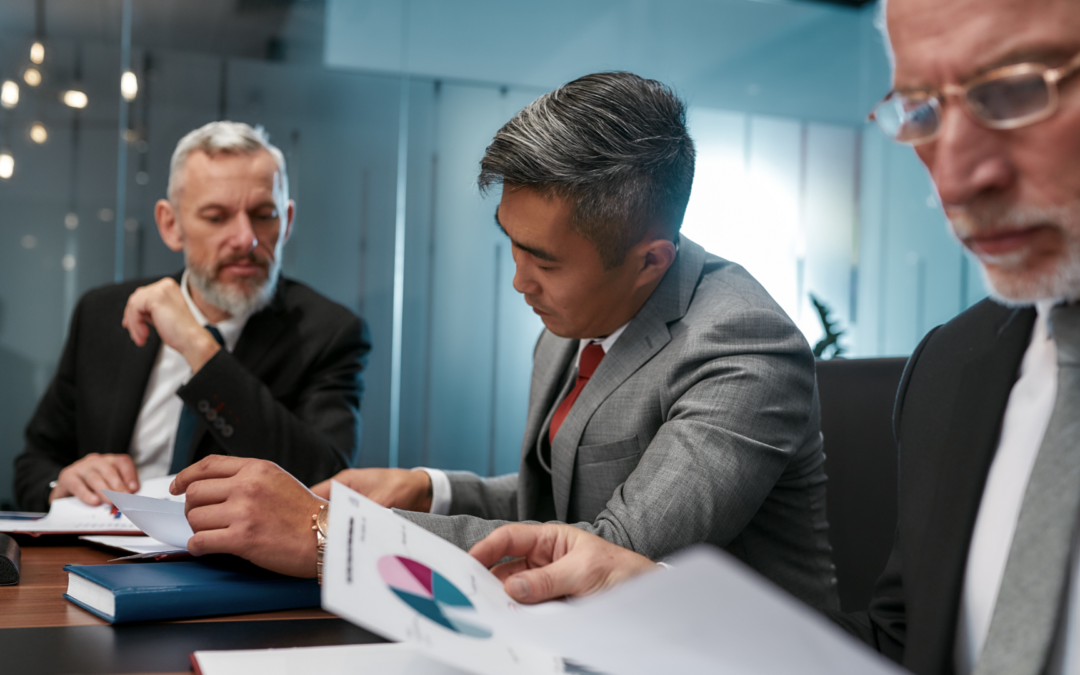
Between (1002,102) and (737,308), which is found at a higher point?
(1002,102)

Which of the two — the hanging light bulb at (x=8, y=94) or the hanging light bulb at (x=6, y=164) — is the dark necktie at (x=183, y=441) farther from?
the hanging light bulb at (x=8, y=94)

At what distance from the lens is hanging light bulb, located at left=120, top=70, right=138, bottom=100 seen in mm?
3889

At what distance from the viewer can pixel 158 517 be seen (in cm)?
104

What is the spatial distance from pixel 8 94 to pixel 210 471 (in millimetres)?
3623

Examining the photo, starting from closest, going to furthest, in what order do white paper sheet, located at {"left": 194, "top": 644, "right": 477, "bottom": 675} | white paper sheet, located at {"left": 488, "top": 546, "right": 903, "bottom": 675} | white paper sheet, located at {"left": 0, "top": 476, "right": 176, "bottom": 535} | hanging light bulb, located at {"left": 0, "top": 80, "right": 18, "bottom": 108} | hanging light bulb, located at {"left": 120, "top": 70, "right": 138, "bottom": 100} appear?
white paper sheet, located at {"left": 488, "top": 546, "right": 903, "bottom": 675} < white paper sheet, located at {"left": 194, "top": 644, "right": 477, "bottom": 675} < white paper sheet, located at {"left": 0, "top": 476, "right": 176, "bottom": 535} < hanging light bulb, located at {"left": 0, "top": 80, "right": 18, "bottom": 108} < hanging light bulb, located at {"left": 120, "top": 70, "right": 138, "bottom": 100}

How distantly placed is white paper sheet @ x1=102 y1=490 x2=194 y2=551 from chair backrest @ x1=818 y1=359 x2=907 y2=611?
3.36 ft

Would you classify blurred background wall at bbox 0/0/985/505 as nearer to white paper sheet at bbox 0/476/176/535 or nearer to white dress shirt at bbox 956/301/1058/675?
white paper sheet at bbox 0/476/176/535

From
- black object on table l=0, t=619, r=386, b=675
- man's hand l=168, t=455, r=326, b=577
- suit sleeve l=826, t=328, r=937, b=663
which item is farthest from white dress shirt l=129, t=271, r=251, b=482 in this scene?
suit sleeve l=826, t=328, r=937, b=663

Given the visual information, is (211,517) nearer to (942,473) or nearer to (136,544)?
(136,544)

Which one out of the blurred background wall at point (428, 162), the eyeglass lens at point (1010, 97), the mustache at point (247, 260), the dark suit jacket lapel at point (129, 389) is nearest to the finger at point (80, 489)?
the dark suit jacket lapel at point (129, 389)

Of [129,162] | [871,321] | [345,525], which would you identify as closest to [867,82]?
[871,321]

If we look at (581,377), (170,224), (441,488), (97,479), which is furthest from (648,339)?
(170,224)

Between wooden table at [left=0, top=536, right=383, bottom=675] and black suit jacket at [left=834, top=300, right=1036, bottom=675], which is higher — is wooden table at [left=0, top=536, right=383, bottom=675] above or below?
below

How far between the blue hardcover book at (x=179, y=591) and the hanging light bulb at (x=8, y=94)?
3.63m
